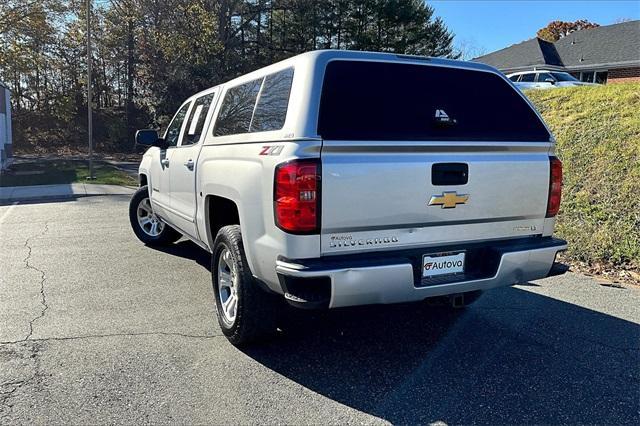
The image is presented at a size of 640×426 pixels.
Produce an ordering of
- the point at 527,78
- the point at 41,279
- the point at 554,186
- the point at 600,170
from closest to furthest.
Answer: the point at 554,186 < the point at 41,279 < the point at 600,170 < the point at 527,78

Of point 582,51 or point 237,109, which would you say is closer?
point 237,109

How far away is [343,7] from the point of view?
3108 centimetres

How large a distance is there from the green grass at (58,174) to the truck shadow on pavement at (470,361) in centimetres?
1268

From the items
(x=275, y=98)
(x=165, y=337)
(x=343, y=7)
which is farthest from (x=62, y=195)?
(x=343, y=7)

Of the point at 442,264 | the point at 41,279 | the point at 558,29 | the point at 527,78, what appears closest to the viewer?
the point at 442,264

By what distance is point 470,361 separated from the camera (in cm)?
365

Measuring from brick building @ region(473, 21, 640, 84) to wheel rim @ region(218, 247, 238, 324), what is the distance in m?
29.2

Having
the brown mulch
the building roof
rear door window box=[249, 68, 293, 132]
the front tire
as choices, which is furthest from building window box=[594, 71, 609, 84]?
the front tire

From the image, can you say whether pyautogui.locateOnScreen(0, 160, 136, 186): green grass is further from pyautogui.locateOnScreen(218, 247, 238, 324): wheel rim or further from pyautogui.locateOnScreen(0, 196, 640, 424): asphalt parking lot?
pyautogui.locateOnScreen(218, 247, 238, 324): wheel rim

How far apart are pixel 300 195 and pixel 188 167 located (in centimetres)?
219

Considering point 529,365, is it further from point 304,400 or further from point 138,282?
point 138,282

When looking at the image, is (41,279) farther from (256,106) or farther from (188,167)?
(256,106)

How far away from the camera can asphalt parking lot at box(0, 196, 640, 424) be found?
3.02 meters

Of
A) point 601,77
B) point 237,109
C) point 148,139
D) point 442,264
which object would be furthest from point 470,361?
point 601,77
